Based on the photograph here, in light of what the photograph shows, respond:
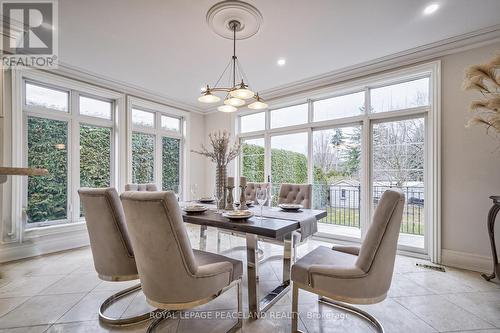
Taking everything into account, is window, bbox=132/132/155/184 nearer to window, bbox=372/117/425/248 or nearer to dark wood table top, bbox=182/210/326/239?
dark wood table top, bbox=182/210/326/239

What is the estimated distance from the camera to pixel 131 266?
1.72 metres

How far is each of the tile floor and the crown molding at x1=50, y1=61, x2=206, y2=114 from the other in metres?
2.76

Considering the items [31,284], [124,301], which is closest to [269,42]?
[124,301]

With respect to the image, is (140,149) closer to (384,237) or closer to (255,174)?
(255,174)

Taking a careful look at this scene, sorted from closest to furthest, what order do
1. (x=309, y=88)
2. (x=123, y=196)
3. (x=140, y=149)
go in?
1. (x=123, y=196)
2. (x=309, y=88)
3. (x=140, y=149)

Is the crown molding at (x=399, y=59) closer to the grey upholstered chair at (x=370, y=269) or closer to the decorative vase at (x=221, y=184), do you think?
the decorative vase at (x=221, y=184)

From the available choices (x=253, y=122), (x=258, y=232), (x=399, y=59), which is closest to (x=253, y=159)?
(x=253, y=122)

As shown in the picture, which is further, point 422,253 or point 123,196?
point 422,253

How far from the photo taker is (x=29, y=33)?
270cm

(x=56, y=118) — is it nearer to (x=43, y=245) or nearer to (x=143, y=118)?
(x=143, y=118)

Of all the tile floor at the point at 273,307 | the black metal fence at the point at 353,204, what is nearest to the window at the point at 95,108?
the tile floor at the point at 273,307

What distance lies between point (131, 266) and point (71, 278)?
4.53 ft

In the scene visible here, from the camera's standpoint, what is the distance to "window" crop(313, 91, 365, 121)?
367 cm

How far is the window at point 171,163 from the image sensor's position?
16.3 ft
